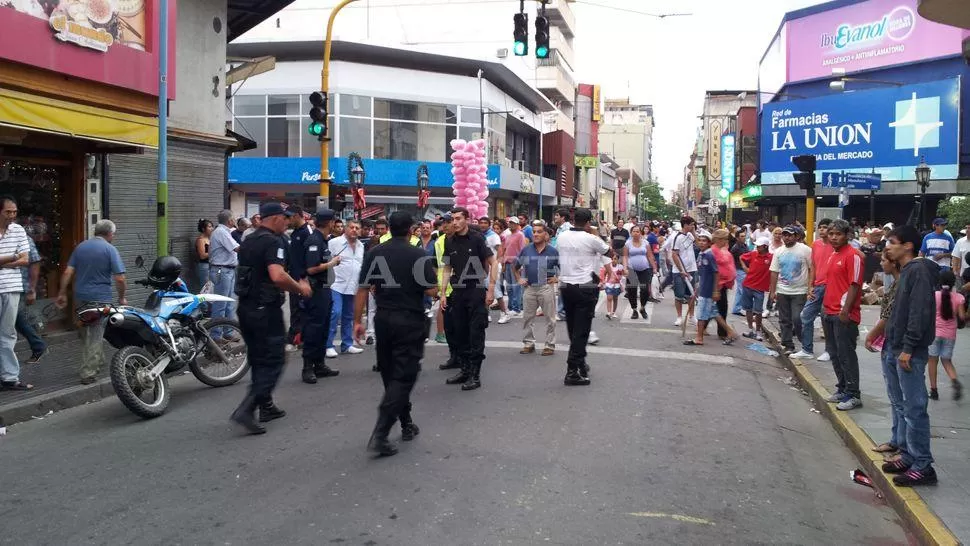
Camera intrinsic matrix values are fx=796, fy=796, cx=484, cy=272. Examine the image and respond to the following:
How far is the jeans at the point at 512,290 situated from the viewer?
50.0 ft

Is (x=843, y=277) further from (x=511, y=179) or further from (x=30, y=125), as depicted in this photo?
(x=511, y=179)

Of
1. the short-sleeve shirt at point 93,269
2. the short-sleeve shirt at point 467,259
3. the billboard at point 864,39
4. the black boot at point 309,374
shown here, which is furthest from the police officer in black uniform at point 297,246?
the billboard at point 864,39

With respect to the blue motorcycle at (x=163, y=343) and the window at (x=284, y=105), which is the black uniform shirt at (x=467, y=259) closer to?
the blue motorcycle at (x=163, y=343)

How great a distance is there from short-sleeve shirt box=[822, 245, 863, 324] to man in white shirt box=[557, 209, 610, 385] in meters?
2.36

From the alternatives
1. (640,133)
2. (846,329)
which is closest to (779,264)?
(846,329)

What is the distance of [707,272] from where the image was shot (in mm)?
11594

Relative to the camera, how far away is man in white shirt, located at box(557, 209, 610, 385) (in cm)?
852

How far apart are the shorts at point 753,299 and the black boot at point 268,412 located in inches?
325

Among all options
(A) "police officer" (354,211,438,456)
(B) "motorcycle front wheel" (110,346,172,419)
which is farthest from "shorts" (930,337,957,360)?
(B) "motorcycle front wheel" (110,346,172,419)

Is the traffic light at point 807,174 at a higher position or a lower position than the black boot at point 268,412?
higher

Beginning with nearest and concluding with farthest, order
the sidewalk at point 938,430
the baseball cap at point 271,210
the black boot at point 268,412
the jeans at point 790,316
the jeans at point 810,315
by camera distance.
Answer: the sidewalk at point 938,430 → the baseball cap at point 271,210 → the black boot at point 268,412 → the jeans at point 810,315 → the jeans at point 790,316

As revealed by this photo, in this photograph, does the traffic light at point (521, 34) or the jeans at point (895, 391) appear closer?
the jeans at point (895, 391)

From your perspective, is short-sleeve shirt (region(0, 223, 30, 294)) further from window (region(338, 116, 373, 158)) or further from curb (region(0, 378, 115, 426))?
window (region(338, 116, 373, 158))

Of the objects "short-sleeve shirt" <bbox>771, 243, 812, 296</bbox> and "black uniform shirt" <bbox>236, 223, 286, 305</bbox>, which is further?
"short-sleeve shirt" <bbox>771, 243, 812, 296</bbox>
